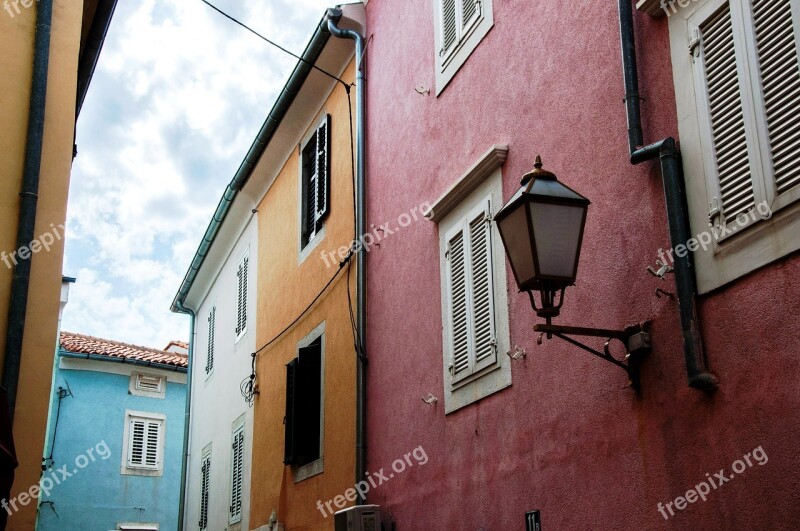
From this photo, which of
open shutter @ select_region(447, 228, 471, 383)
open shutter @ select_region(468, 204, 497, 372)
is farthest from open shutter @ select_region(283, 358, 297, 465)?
open shutter @ select_region(468, 204, 497, 372)

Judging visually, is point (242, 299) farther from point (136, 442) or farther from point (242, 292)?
point (136, 442)

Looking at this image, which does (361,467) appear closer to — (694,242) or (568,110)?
(568,110)

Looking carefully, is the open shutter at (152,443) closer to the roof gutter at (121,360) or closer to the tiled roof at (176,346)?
the roof gutter at (121,360)

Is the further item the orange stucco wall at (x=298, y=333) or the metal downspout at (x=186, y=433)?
the metal downspout at (x=186, y=433)

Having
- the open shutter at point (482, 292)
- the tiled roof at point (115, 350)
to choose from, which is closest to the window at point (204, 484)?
the tiled roof at point (115, 350)

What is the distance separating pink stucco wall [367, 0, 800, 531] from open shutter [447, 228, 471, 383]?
35cm

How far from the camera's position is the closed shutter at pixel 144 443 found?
25469 millimetres

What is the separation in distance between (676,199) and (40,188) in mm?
6084

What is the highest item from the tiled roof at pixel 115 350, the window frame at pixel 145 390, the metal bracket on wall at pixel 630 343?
the tiled roof at pixel 115 350

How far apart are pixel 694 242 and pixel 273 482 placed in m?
8.66

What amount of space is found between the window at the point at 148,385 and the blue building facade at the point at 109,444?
3 cm

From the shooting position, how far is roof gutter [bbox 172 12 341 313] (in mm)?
12031

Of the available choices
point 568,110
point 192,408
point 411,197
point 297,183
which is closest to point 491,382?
point 568,110

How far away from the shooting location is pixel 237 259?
672 inches
